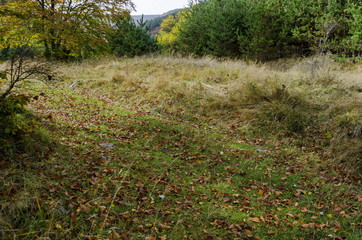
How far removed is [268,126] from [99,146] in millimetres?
4065

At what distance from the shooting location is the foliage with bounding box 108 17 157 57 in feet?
54.4

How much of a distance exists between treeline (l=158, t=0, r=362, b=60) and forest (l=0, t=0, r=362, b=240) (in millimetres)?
6126

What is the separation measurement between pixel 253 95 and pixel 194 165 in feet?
11.8

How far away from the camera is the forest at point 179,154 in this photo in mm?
3045

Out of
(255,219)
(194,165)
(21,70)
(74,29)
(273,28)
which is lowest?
(255,219)

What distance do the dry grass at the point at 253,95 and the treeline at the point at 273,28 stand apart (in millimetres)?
3843

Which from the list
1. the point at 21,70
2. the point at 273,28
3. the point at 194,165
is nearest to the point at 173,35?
the point at 273,28

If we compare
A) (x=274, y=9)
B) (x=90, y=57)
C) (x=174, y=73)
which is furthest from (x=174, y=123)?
(x=274, y=9)

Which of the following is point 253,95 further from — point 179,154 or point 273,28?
point 273,28

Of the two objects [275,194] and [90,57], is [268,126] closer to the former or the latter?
[275,194]

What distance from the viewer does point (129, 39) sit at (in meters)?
16.6

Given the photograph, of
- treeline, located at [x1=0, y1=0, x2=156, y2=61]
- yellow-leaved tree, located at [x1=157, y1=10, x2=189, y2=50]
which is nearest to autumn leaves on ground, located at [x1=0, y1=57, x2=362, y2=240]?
treeline, located at [x1=0, y1=0, x2=156, y2=61]

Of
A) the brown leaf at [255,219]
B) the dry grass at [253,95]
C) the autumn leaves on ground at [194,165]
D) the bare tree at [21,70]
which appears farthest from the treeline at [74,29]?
the brown leaf at [255,219]

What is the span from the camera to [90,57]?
16594 millimetres
